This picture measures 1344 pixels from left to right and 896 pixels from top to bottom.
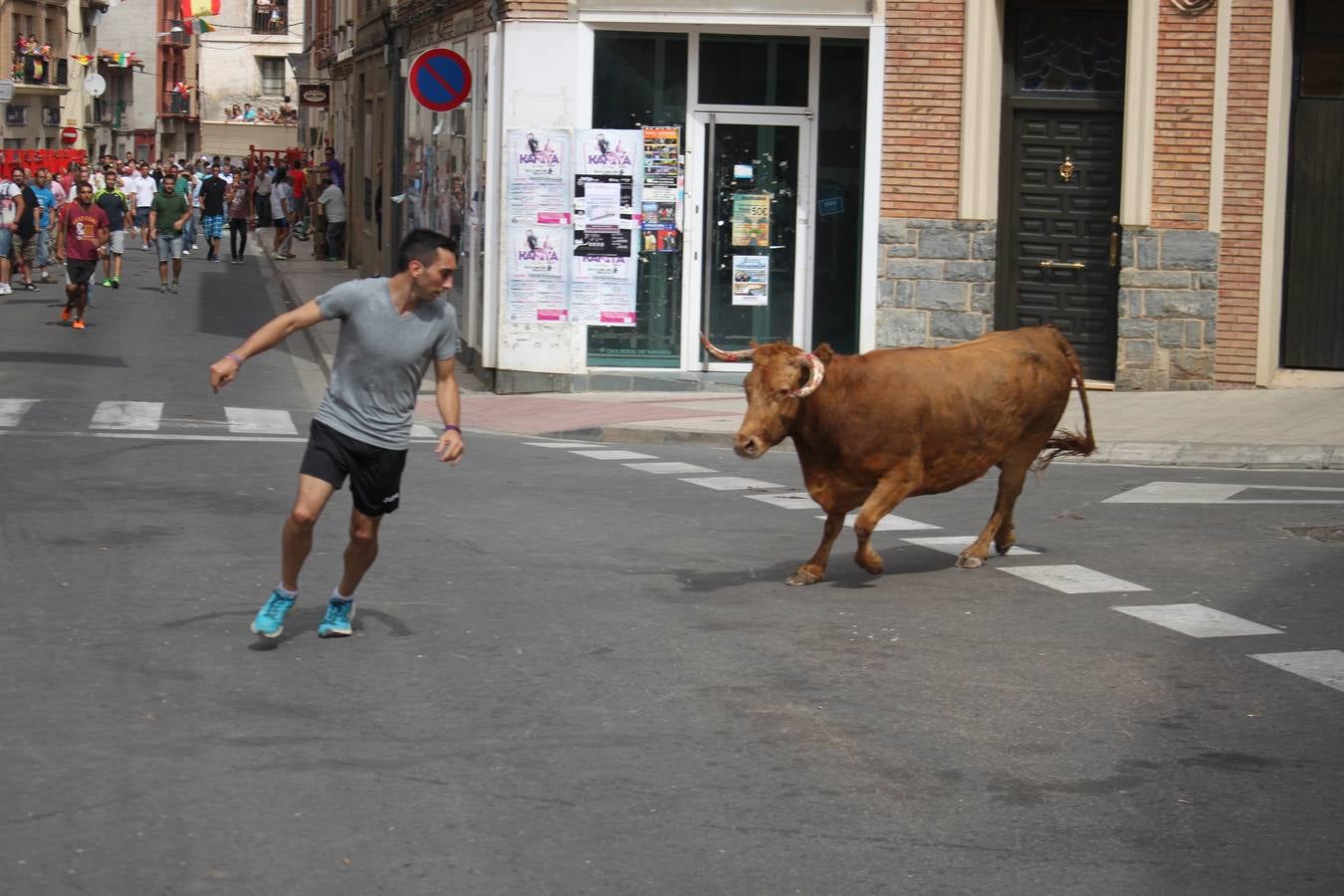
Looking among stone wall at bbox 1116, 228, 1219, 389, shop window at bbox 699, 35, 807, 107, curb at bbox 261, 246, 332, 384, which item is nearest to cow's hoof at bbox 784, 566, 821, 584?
curb at bbox 261, 246, 332, 384

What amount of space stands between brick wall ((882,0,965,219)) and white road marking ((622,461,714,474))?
576 centimetres

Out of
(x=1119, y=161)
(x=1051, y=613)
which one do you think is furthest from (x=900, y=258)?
(x=1051, y=613)

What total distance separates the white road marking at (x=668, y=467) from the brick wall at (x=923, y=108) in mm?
5763

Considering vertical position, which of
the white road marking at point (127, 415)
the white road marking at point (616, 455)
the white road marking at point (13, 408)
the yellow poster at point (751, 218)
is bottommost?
the white road marking at point (616, 455)

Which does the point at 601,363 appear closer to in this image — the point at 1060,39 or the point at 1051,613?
the point at 1060,39

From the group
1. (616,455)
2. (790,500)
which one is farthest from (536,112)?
(790,500)

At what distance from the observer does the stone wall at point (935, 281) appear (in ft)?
63.6

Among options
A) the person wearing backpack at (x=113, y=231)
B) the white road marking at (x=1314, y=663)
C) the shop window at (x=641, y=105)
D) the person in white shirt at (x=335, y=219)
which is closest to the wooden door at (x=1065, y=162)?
the shop window at (x=641, y=105)

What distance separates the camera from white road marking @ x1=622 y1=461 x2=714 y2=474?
14.3 m

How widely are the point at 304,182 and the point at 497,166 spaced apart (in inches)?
1346

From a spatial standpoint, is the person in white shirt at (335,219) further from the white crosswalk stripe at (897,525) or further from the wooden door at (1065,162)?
the white crosswalk stripe at (897,525)

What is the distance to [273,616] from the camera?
26.4 feet

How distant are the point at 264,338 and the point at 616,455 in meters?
7.56

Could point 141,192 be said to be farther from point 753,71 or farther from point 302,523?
point 302,523
